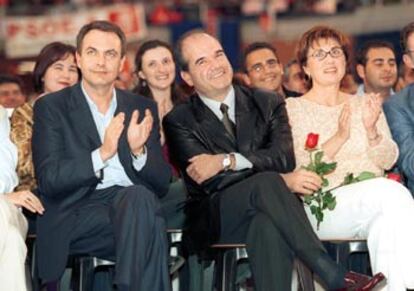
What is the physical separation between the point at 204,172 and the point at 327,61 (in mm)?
912

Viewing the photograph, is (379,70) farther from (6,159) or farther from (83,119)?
(6,159)

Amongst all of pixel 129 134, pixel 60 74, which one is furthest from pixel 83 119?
pixel 60 74

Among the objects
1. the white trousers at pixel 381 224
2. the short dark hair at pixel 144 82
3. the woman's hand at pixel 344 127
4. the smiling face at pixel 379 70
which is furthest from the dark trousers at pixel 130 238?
the smiling face at pixel 379 70

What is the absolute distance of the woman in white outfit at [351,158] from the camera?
5.63 metres

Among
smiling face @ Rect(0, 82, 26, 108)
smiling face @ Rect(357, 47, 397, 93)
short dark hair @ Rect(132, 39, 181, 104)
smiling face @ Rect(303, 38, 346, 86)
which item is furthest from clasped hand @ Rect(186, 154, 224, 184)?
smiling face @ Rect(0, 82, 26, 108)

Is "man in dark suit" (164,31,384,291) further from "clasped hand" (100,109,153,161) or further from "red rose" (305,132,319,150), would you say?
"clasped hand" (100,109,153,161)

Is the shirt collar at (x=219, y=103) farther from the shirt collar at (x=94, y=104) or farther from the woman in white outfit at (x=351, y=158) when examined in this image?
the shirt collar at (x=94, y=104)

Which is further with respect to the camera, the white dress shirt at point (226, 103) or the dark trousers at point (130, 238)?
the white dress shirt at point (226, 103)

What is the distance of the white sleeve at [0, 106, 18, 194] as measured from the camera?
596 centimetres

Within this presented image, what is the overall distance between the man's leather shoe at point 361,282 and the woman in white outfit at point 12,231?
147 centimetres

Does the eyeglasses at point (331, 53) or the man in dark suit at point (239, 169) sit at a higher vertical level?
the eyeglasses at point (331, 53)

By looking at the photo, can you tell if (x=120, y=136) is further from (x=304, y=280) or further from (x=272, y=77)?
(x=272, y=77)

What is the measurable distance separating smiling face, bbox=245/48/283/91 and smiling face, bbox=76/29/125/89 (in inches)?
78.1

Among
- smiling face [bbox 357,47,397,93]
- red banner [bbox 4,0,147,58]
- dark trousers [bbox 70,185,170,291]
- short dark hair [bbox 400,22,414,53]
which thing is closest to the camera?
dark trousers [bbox 70,185,170,291]
